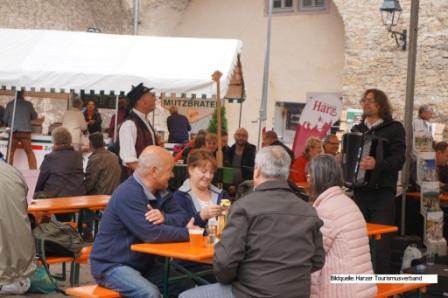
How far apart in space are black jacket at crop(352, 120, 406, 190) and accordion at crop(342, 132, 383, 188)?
35 mm

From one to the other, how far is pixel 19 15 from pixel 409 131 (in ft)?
52.8

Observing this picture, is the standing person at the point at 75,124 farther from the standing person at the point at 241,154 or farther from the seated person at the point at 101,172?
the seated person at the point at 101,172

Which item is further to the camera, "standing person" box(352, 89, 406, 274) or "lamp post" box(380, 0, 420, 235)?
"lamp post" box(380, 0, 420, 235)

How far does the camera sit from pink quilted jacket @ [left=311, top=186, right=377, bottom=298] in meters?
4.78

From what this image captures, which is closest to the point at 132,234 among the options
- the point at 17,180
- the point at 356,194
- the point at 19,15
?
the point at 17,180

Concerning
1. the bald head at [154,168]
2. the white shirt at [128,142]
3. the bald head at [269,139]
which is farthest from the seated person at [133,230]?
the bald head at [269,139]

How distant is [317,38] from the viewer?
20125 mm

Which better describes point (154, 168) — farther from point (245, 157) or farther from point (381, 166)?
point (245, 157)

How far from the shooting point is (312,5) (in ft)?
66.8

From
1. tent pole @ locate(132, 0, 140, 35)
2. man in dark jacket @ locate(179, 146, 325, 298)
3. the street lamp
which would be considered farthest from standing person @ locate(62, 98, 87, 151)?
man in dark jacket @ locate(179, 146, 325, 298)

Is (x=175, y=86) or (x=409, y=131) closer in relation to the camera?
(x=409, y=131)

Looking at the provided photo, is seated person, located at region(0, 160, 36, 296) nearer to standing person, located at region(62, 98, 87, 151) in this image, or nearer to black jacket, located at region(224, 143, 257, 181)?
black jacket, located at region(224, 143, 257, 181)

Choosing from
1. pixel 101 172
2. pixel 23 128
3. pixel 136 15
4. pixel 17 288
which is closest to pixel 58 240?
pixel 17 288

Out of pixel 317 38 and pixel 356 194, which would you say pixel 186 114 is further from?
pixel 356 194
